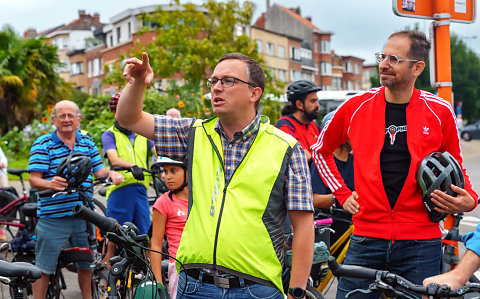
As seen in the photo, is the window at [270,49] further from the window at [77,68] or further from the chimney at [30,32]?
the chimney at [30,32]

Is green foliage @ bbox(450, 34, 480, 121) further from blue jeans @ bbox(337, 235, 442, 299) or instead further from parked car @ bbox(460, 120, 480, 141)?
blue jeans @ bbox(337, 235, 442, 299)

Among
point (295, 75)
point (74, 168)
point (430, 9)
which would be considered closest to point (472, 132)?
point (295, 75)

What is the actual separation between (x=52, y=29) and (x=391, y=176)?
106287 millimetres

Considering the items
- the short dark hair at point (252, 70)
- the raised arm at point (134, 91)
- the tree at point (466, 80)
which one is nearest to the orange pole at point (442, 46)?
the short dark hair at point (252, 70)

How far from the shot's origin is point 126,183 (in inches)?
286

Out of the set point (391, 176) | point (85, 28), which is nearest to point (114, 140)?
point (391, 176)

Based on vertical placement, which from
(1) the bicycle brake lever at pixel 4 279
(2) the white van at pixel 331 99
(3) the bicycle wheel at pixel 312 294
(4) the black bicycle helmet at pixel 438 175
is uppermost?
(2) the white van at pixel 331 99

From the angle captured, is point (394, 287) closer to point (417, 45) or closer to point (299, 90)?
point (417, 45)

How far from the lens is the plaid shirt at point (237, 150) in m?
3.15

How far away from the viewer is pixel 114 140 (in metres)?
7.43

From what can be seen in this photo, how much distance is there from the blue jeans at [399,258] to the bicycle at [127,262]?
1.17m

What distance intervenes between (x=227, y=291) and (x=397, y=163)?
4.50ft

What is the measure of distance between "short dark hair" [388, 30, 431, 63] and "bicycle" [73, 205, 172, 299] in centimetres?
185

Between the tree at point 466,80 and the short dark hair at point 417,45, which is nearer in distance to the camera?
the short dark hair at point 417,45
